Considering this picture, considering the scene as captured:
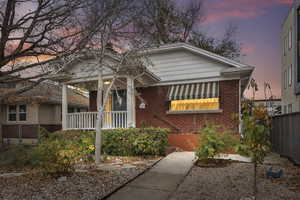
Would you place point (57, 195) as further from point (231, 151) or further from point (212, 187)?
point (231, 151)

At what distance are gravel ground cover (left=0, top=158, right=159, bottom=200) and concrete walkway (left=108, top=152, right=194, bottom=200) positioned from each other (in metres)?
0.25

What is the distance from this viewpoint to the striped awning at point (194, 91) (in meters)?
10.4

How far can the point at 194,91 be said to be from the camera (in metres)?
10.8

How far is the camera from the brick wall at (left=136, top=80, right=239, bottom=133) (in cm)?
1036

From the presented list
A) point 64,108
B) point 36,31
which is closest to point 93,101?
point 64,108

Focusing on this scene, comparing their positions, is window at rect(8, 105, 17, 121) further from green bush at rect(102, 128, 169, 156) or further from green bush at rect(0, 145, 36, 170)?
green bush at rect(102, 128, 169, 156)

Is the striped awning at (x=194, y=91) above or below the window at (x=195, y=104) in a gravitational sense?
above

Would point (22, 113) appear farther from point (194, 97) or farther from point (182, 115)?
point (194, 97)

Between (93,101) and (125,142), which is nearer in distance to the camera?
(125,142)

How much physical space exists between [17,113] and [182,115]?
14418 millimetres

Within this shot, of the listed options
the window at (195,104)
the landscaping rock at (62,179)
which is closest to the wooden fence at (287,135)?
the window at (195,104)

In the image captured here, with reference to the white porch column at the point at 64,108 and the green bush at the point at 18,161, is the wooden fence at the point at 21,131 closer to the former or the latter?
the white porch column at the point at 64,108

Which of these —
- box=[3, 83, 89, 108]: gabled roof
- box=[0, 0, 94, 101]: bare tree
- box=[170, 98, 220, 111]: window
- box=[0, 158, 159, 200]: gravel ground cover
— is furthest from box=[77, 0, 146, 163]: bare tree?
box=[3, 83, 89, 108]: gabled roof

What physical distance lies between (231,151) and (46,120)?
49.2ft
